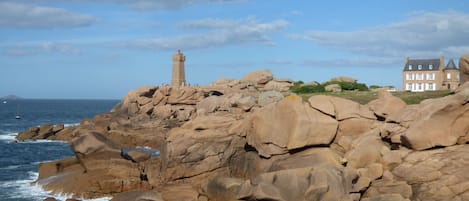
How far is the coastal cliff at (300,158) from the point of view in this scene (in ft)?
86.7

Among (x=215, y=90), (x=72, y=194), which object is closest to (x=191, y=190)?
(x=72, y=194)

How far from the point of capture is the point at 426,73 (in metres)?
72.1

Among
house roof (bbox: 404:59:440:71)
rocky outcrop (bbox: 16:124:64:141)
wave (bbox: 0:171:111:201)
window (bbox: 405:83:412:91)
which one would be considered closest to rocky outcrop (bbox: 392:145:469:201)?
wave (bbox: 0:171:111:201)

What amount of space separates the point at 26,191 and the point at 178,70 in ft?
207

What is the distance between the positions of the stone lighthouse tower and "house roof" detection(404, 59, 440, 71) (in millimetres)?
41953

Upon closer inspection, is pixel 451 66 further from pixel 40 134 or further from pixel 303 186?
pixel 40 134

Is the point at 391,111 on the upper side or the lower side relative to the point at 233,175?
upper

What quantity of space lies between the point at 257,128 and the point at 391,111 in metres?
8.57

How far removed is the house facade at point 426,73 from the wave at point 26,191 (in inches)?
2007

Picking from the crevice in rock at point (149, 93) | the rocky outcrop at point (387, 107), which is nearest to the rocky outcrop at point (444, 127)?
the rocky outcrop at point (387, 107)

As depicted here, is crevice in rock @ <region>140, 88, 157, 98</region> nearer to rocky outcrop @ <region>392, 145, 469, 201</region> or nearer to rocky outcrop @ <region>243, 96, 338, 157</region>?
rocky outcrop @ <region>243, 96, 338, 157</region>

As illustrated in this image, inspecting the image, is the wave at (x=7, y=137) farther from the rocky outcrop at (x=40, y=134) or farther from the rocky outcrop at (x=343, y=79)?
the rocky outcrop at (x=343, y=79)

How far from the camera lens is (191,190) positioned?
31203 mm

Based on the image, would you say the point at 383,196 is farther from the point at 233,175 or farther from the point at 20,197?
the point at 20,197
